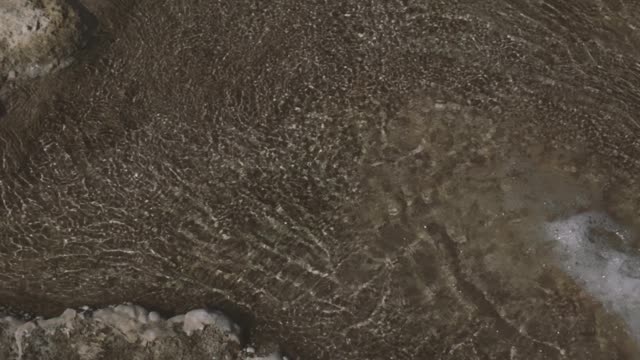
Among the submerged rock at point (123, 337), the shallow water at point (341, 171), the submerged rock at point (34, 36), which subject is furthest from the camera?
the submerged rock at point (34, 36)

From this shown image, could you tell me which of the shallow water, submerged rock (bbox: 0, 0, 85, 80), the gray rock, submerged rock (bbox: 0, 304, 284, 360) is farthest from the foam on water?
submerged rock (bbox: 0, 0, 85, 80)

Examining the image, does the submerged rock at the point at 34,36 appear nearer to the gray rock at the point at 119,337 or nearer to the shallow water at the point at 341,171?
the shallow water at the point at 341,171

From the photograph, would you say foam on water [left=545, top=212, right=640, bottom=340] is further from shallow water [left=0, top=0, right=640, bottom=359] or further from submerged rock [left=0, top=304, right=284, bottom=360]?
submerged rock [left=0, top=304, right=284, bottom=360]

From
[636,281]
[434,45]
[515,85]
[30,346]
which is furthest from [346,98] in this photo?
[30,346]

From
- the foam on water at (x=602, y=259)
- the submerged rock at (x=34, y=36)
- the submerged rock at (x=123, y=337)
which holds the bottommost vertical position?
the foam on water at (x=602, y=259)

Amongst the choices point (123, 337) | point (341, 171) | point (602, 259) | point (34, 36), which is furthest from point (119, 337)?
point (602, 259)

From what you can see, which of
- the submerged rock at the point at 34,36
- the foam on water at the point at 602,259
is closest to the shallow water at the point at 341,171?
the foam on water at the point at 602,259
